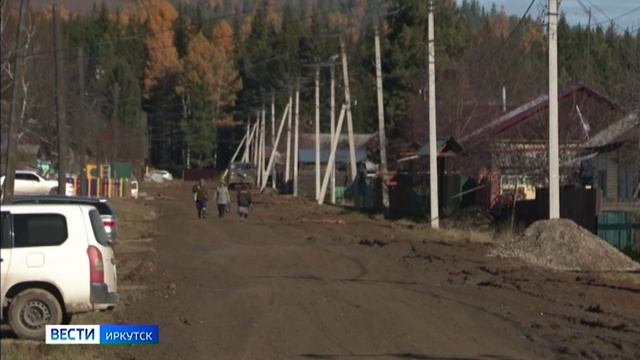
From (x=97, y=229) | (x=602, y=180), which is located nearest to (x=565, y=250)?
(x=97, y=229)

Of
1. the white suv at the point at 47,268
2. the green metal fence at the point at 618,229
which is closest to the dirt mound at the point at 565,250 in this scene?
the green metal fence at the point at 618,229

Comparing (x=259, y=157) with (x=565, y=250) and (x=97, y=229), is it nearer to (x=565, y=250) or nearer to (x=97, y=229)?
(x=565, y=250)

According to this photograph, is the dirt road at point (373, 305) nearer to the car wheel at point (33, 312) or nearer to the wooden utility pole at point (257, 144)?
the car wheel at point (33, 312)

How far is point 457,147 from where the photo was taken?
141 feet

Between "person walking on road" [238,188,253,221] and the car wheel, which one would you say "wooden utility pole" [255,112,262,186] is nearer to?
"person walking on road" [238,188,253,221]

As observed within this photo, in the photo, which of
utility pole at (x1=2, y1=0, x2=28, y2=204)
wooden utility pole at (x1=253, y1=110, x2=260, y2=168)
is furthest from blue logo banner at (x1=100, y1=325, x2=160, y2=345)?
wooden utility pole at (x1=253, y1=110, x2=260, y2=168)

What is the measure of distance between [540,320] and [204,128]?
117 m

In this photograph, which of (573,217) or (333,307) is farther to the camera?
(573,217)

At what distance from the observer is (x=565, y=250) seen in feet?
83.8

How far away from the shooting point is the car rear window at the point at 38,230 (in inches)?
573

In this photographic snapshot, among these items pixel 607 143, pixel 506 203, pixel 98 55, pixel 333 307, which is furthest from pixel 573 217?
pixel 98 55

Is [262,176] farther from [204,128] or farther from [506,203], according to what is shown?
[506,203]

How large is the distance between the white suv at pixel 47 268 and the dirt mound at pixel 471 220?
83.0 ft

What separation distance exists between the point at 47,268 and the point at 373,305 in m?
5.46
